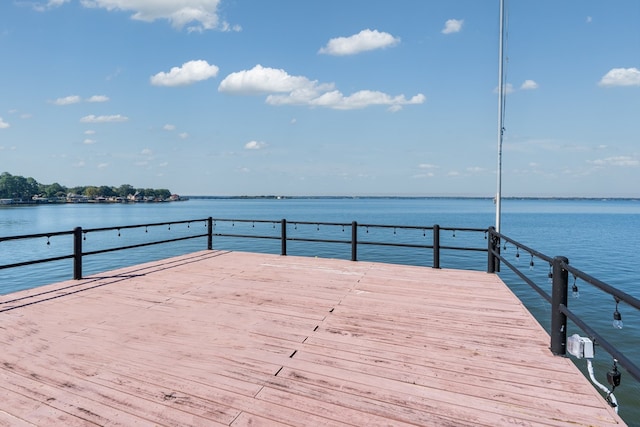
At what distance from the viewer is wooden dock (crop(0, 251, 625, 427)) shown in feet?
9.63

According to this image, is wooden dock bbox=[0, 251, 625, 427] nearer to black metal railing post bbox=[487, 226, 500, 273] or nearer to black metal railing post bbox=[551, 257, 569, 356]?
black metal railing post bbox=[551, 257, 569, 356]

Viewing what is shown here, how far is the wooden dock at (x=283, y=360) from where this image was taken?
9.63 feet

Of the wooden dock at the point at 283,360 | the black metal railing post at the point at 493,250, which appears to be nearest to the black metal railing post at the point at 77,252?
the wooden dock at the point at 283,360

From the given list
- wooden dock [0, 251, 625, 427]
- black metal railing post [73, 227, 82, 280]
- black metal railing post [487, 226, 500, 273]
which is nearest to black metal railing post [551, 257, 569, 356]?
wooden dock [0, 251, 625, 427]

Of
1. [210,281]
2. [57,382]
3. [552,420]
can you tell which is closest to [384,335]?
[552,420]

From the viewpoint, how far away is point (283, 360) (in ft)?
12.7

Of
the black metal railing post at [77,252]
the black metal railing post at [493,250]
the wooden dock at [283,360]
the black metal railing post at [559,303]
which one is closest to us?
the wooden dock at [283,360]

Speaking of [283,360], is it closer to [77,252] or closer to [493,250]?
[77,252]

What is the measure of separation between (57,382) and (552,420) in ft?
14.3

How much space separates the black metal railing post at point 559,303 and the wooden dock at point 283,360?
154 mm

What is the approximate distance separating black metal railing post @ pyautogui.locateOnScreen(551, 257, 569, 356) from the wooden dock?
0.50ft

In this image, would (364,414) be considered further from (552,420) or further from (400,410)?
(552,420)

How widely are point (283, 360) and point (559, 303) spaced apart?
3.06 meters

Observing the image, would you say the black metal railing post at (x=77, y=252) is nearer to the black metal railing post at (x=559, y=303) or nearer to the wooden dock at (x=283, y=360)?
the wooden dock at (x=283, y=360)
